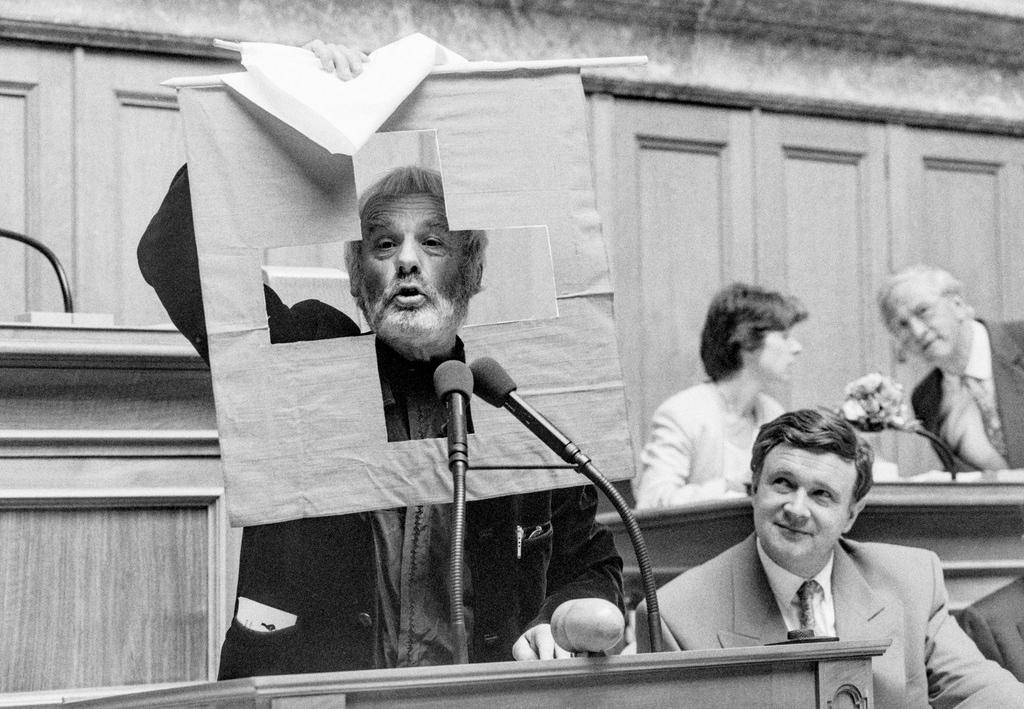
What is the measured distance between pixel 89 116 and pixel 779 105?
253 cm

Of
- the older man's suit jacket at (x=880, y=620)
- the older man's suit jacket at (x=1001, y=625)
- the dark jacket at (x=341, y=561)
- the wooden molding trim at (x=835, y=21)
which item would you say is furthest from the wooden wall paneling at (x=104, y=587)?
the wooden molding trim at (x=835, y=21)

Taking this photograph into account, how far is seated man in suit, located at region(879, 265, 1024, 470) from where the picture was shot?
4.42 m

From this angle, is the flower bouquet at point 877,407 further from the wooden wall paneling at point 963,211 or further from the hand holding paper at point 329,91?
the hand holding paper at point 329,91

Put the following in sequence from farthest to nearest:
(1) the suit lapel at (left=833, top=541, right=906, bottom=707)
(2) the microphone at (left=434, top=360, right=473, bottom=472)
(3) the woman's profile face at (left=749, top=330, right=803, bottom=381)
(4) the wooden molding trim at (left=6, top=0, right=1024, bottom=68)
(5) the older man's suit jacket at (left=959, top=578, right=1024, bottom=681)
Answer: (4) the wooden molding trim at (left=6, top=0, right=1024, bottom=68) → (3) the woman's profile face at (left=749, top=330, right=803, bottom=381) → (5) the older man's suit jacket at (left=959, top=578, right=1024, bottom=681) → (1) the suit lapel at (left=833, top=541, right=906, bottom=707) → (2) the microphone at (left=434, top=360, right=473, bottom=472)

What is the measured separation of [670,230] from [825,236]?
651 millimetres

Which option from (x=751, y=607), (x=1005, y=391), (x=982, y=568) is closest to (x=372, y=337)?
(x=751, y=607)

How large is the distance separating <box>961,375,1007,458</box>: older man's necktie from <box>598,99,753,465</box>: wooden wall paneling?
4.18 feet

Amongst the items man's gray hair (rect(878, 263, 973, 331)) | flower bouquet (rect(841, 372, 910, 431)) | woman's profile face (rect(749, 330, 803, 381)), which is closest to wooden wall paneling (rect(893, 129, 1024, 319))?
man's gray hair (rect(878, 263, 973, 331))

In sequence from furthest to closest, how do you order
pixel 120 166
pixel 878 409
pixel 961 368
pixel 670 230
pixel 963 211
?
1. pixel 963 211
2. pixel 670 230
3. pixel 120 166
4. pixel 961 368
5. pixel 878 409

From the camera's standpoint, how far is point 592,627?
179 centimetres

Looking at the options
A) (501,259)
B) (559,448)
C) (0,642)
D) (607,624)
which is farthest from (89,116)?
(607,624)

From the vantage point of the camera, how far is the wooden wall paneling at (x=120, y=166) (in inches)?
185

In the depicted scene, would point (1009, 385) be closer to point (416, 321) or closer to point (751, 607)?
point (751, 607)

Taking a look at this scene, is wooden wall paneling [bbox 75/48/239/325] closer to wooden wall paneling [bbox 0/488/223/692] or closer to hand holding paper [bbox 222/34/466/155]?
wooden wall paneling [bbox 0/488/223/692]
